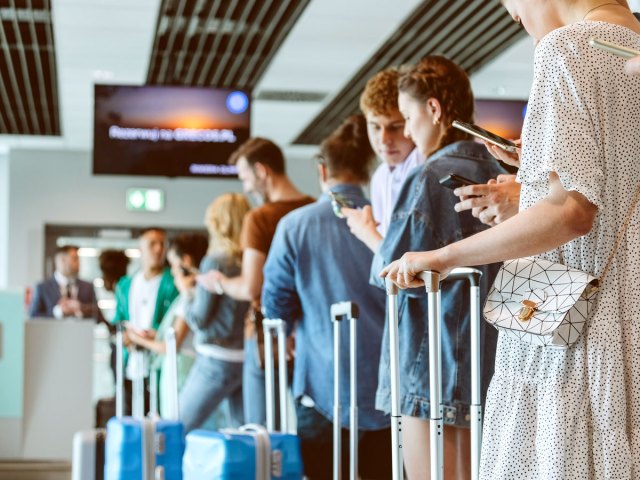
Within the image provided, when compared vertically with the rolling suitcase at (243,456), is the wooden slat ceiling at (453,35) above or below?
above

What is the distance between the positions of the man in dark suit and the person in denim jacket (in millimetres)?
8622

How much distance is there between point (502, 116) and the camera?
9.01m

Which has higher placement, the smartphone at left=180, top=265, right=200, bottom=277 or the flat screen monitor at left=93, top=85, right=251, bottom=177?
the flat screen monitor at left=93, top=85, right=251, bottom=177

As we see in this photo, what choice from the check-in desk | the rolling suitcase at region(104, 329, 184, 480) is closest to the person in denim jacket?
the rolling suitcase at region(104, 329, 184, 480)

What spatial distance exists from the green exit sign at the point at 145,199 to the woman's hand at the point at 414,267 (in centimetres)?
1357

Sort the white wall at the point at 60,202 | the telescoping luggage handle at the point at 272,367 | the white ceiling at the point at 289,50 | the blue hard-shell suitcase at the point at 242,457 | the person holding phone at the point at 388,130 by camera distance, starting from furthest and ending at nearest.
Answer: the white wall at the point at 60,202, the white ceiling at the point at 289,50, the telescoping luggage handle at the point at 272,367, the blue hard-shell suitcase at the point at 242,457, the person holding phone at the point at 388,130

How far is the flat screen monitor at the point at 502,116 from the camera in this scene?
8969mm

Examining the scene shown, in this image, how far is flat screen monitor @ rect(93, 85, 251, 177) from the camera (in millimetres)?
8797

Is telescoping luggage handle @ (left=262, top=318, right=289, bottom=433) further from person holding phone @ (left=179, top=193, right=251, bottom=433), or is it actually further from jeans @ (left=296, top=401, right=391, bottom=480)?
person holding phone @ (left=179, top=193, right=251, bottom=433)

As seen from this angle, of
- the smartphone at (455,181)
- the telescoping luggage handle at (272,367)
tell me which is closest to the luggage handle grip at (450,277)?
the smartphone at (455,181)

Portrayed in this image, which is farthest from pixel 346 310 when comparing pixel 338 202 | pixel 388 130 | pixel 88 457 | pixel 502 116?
pixel 502 116

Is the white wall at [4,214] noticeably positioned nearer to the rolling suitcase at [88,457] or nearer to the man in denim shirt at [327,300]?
the rolling suitcase at [88,457]

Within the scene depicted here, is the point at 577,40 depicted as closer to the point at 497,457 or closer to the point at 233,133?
the point at 497,457

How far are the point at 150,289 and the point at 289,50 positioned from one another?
3.05 m
